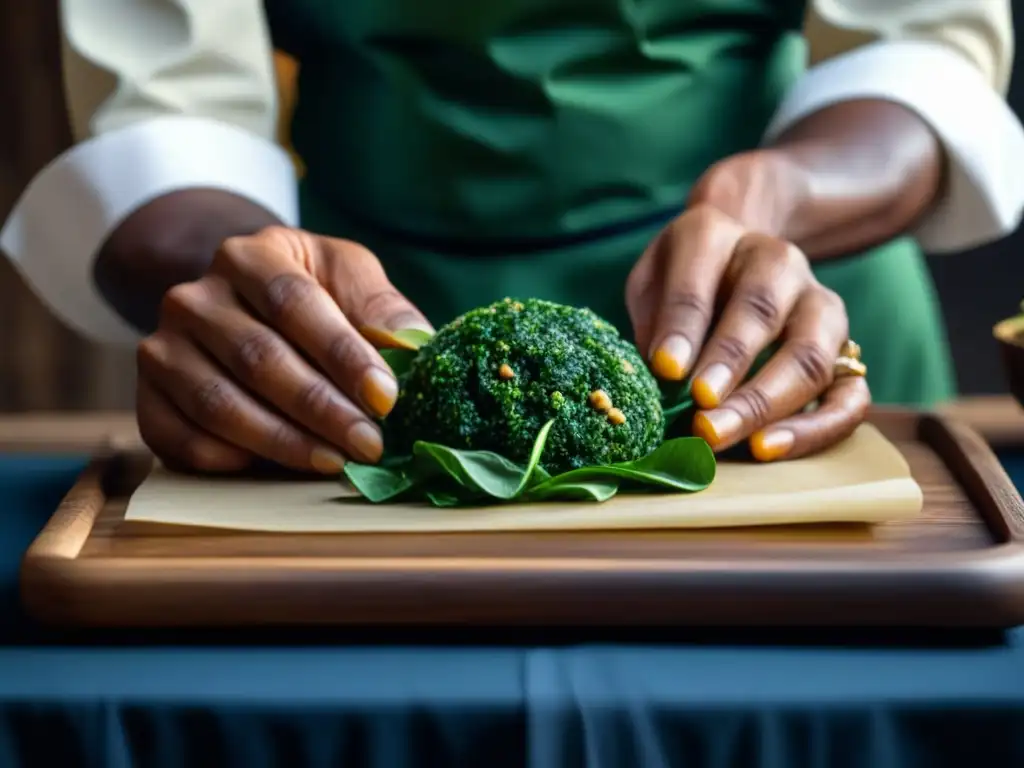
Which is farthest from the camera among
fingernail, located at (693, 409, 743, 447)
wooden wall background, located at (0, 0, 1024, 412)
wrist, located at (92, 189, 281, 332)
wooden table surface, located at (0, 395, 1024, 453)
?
wooden wall background, located at (0, 0, 1024, 412)

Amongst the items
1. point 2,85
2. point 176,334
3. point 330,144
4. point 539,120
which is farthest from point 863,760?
point 2,85

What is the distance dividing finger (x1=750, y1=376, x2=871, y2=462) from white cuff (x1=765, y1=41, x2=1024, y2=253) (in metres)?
0.46

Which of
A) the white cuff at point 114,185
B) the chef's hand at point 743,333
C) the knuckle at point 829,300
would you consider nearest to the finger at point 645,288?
the chef's hand at point 743,333

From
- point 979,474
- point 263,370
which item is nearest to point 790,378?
point 979,474

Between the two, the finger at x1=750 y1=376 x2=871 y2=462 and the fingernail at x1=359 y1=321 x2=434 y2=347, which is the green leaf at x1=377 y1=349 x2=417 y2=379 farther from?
the finger at x1=750 y1=376 x2=871 y2=462

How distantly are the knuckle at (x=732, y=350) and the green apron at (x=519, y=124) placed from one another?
427 mm

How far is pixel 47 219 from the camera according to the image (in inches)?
50.1

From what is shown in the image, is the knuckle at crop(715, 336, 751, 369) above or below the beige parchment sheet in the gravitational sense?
above

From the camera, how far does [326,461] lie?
823mm

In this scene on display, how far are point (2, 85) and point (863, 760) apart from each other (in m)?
2.50

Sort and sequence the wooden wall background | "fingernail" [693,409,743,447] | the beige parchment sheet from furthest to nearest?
the wooden wall background → "fingernail" [693,409,743,447] → the beige parchment sheet

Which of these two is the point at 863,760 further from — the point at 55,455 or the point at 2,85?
the point at 2,85

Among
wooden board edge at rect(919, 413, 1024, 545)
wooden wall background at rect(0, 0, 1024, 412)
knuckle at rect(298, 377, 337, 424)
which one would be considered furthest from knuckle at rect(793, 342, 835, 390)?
wooden wall background at rect(0, 0, 1024, 412)

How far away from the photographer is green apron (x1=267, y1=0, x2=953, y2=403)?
1.23 metres
